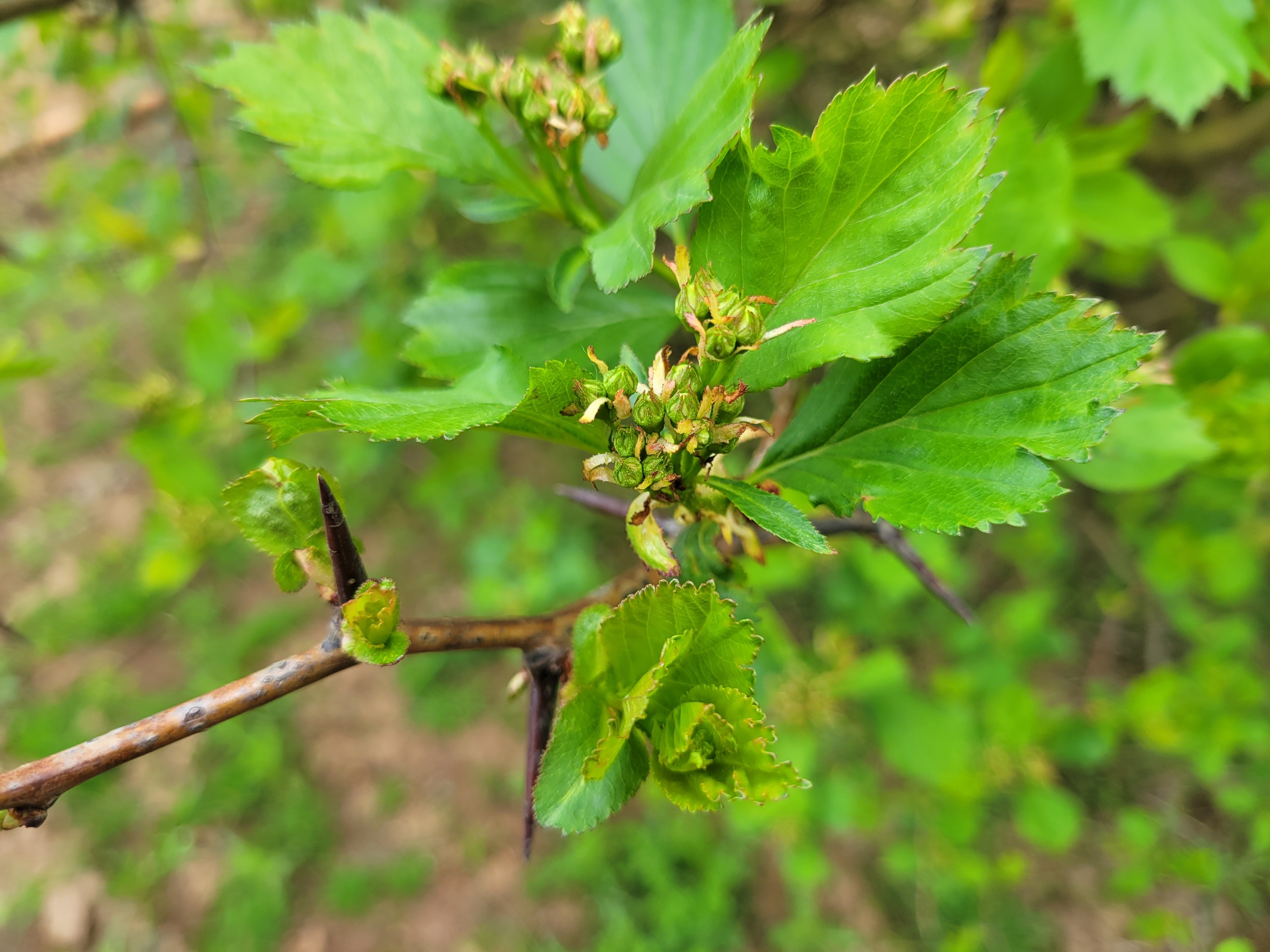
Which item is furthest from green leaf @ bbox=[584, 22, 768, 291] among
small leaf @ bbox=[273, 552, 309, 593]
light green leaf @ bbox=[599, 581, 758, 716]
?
small leaf @ bbox=[273, 552, 309, 593]

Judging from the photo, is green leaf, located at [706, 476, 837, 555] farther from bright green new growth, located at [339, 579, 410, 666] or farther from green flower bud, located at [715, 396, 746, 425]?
bright green new growth, located at [339, 579, 410, 666]

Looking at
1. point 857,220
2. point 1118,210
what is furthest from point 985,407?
point 1118,210

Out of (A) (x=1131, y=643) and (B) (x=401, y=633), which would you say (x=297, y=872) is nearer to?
(B) (x=401, y=633)

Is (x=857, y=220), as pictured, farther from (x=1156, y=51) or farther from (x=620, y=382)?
(x=1156, y=51)

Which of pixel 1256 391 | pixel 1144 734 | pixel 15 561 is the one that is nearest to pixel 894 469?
pixel 1256 391

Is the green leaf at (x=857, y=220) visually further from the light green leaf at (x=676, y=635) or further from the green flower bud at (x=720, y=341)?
the light green leaf at (x=676, y=635)

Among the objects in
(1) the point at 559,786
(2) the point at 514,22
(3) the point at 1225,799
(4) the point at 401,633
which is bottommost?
(3) the point at 1225,799
